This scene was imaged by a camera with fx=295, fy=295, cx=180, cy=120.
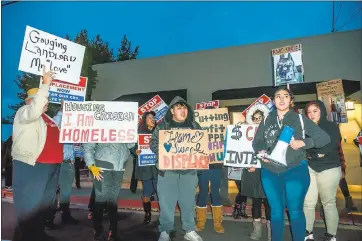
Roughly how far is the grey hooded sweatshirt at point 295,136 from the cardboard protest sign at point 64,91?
14.1 ft

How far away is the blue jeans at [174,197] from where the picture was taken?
4.36 meters

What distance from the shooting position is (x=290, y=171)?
359cm

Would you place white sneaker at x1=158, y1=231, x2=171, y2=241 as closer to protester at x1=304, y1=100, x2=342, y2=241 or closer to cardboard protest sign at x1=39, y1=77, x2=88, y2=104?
protester at x1=304, y1=100, x2=342, y2=241

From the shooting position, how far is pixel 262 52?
487 inches

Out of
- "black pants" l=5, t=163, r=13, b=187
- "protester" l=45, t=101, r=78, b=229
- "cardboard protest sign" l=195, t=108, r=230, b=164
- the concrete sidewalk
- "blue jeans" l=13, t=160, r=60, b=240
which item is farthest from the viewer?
"black pants" l=5, t=163, r=13, b=187

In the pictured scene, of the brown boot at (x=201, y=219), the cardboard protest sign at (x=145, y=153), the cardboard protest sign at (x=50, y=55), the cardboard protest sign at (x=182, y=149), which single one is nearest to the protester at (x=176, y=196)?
the cardboard protest sign at (x=182, y=149)

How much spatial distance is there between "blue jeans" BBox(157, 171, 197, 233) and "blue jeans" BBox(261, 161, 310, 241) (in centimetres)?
120

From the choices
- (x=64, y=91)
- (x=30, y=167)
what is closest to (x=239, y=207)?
(x=30, y=167)

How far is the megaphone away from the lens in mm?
3477

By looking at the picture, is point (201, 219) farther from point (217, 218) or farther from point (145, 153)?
point (145, 153)

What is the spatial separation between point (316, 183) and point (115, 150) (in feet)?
10.0

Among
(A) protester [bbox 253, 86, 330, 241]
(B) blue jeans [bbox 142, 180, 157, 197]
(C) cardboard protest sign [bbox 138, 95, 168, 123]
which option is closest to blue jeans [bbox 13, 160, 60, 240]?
(B) blue jeans [bbox 142, 180, 157, 197]

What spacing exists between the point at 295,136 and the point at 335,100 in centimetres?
455

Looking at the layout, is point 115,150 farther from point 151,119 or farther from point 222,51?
point 222,51
